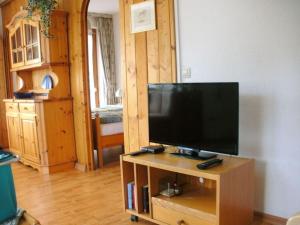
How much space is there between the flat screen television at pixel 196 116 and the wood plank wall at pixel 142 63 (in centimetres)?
46

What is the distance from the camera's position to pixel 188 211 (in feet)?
7.43

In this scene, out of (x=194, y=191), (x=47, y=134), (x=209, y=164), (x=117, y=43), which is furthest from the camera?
(x=117, y=43)

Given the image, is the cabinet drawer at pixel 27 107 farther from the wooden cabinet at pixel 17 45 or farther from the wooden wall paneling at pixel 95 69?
the wooden wall paneling at pixel 95 69

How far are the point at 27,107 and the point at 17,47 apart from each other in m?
1.15

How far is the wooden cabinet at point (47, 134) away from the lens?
13.4ft

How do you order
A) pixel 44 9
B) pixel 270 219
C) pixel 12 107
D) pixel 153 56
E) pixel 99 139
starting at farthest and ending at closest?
pixel 12 107 < pixel 99 139 < pixel 44 9 < pixel 153 56 < pixel 270 219

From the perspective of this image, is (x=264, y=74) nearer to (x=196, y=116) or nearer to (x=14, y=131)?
(x=196, y=116)

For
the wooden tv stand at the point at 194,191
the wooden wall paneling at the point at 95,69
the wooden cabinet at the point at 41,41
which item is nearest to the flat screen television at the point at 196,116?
the wooden tv stand at the point at 194,191

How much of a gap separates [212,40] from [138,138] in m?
1.30

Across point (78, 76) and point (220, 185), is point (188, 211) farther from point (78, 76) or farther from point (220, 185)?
point (78, 76)

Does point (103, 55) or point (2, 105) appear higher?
point (103, 55)

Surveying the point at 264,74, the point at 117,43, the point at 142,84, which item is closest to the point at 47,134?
the point at 142,84

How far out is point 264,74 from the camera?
239 centimetres

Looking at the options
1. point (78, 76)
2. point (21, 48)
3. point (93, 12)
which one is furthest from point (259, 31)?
point (93, 12)
